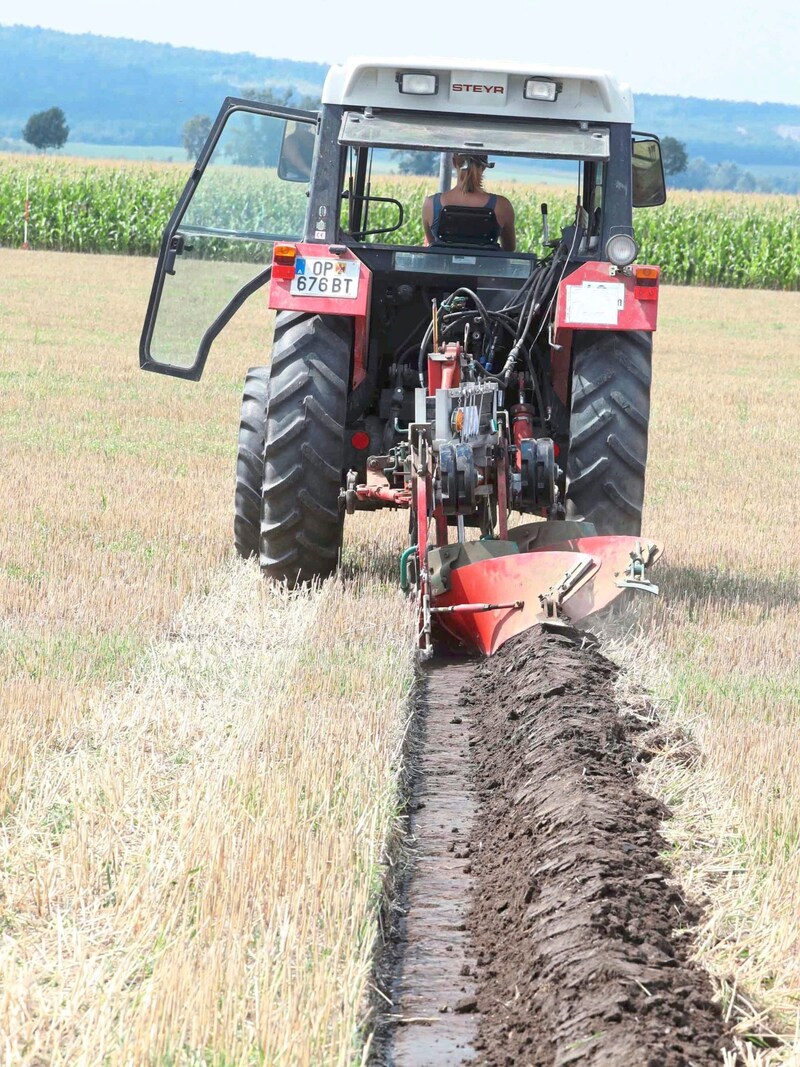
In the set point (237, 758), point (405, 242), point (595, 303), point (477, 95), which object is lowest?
point (405, 242)

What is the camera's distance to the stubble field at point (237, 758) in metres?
3.01

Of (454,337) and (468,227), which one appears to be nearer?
(454,337)

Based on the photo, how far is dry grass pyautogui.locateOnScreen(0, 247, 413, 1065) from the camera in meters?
2.92

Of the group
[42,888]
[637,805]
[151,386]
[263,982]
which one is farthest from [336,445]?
[151,386]

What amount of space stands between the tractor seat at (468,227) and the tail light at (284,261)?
723 millimetres

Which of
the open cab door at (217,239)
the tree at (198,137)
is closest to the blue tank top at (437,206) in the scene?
the open cab door at (217,239)

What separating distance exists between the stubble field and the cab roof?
2001mm

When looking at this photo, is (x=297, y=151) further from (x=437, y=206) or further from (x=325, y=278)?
(x=437, y=206)

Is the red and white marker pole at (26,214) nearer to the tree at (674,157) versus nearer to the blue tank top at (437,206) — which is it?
the blue tank top at (437,206)

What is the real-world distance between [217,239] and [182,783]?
3.37 meters

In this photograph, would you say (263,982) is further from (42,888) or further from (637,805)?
(637,805)

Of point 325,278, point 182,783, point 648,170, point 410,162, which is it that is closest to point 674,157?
point 410,162

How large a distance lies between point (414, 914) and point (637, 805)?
705 millimetres

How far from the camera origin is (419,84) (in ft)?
20.4
